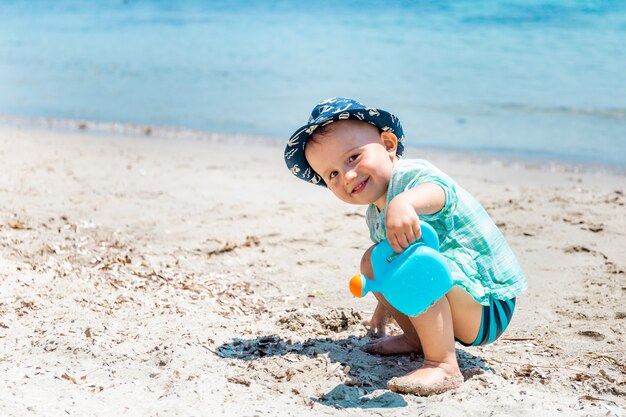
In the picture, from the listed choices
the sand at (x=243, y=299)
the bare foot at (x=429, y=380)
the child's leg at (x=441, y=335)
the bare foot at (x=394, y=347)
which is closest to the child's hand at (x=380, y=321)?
the sand at (x=243, y=299)

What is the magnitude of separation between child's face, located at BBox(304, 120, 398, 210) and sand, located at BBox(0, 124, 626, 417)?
0.70 meters

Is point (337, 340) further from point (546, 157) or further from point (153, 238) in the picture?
point (546, 157)

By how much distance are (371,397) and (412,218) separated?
69 cm

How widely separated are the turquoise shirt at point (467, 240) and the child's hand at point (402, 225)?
8.4 inches

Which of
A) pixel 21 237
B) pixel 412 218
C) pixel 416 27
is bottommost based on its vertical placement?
pixel 21 237

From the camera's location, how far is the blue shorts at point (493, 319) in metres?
2.92

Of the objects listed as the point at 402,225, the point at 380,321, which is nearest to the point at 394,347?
the point at 380,321

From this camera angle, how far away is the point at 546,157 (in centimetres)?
784

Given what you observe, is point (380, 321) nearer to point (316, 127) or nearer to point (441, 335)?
point (441, 335)

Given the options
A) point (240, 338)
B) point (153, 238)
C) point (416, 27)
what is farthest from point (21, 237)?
point (416, 27)

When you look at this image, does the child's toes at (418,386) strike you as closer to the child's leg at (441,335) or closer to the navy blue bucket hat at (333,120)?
the child's leg at (441,335)

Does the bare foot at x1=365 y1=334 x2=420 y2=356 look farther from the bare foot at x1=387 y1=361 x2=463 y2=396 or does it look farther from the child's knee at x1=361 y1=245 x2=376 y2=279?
the child's knee at x1=361 y1=245 x2=376 y2=279

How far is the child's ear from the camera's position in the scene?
3.01 m

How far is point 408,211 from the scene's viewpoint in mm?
2600
